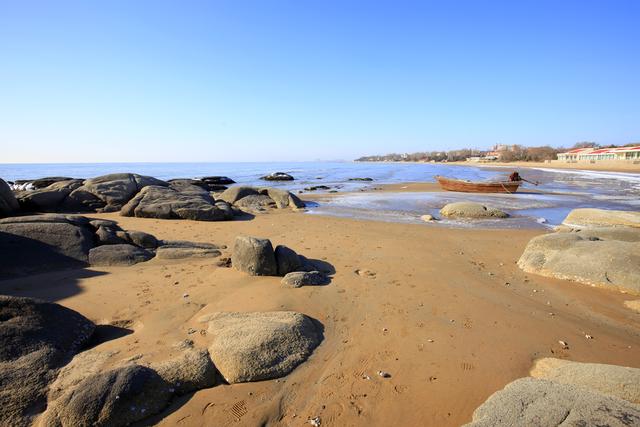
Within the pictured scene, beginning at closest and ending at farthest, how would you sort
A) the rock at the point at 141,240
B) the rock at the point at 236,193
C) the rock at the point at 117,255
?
the rock at the point at 117,255, the rock at the point at 141,240, the rock at the point at 236,193

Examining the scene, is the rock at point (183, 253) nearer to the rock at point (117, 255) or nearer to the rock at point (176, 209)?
the rock at point (117, 255)

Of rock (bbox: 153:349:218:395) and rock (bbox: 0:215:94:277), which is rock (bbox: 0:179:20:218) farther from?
rock (bbox: 153:349:218:395)

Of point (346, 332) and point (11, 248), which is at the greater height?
point (11, 248)

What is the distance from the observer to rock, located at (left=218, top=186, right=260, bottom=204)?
18.1m

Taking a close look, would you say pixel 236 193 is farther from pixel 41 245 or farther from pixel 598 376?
pixel 598 376

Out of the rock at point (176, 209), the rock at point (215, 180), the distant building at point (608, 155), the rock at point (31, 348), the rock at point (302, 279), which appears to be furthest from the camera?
the distant building at point (608, 155)

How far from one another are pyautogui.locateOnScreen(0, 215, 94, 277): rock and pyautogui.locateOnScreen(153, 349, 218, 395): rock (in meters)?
5.06

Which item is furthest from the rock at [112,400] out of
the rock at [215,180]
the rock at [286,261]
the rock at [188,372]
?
the rock at [215,180]

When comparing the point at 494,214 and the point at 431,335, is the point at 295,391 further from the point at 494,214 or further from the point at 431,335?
the point at 494,214

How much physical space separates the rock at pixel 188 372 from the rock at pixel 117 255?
179 inches

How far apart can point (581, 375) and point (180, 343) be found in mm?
4267

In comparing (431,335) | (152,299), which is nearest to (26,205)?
(152,299)

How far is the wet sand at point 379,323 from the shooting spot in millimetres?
3324

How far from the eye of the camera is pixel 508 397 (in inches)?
118
